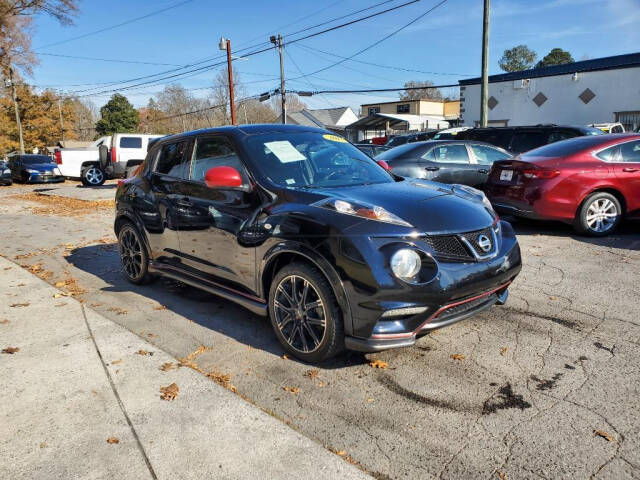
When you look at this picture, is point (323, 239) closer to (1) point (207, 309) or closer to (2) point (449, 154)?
(1) point (207, 309)

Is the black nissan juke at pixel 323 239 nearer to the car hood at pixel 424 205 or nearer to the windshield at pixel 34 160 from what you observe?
the car hood at pixel 424 205

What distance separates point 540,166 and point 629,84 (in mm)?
20814

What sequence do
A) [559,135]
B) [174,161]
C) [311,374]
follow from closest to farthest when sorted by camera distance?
[311,374] < [174,161] < [559,135]

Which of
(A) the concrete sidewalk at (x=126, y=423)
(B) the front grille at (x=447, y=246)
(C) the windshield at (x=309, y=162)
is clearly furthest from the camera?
(C) the windshield at (x=309, y=162)

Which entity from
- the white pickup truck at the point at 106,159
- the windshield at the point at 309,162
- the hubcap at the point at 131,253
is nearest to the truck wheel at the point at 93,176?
the white pickup truck at the point at 106,159

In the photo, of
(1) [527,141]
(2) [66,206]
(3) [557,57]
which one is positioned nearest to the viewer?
(1) [527,141]

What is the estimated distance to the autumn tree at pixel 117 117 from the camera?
72625 millimetres

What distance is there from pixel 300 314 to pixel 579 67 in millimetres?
27260

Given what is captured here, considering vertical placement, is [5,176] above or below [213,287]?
above

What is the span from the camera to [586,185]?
6676mm

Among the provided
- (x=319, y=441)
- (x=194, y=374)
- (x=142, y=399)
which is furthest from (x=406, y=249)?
(x=142, y=399)

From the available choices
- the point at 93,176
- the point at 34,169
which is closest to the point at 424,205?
the point at 93,176

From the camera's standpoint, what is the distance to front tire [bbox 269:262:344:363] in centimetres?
308

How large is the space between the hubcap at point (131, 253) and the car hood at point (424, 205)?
2.68m
